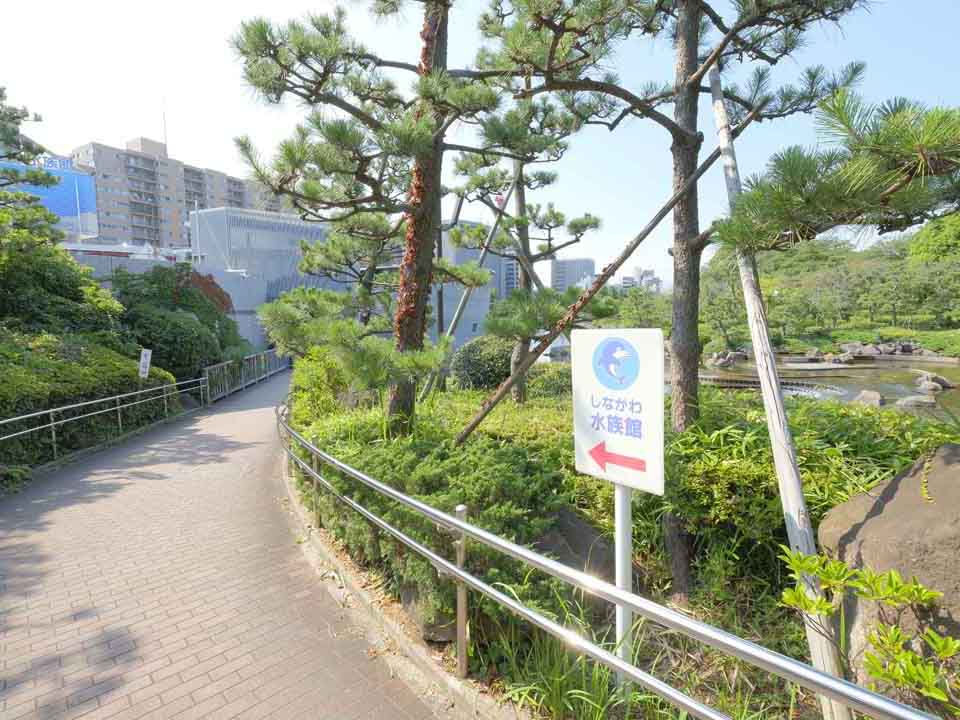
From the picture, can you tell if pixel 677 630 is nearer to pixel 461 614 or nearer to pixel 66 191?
pixel 461 614

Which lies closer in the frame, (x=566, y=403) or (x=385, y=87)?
(x=385, y=87)

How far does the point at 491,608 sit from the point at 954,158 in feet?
7.80

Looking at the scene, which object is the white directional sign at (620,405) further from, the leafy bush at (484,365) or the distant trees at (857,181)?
the leafy bush at (484,365)

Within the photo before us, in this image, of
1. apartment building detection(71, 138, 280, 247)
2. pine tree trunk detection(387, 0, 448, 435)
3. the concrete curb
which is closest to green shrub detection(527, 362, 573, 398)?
pine tree trunk detection(387, 0, 448, 435)

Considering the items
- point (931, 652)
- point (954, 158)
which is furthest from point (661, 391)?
point (931, 652)

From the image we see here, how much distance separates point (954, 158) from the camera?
1.62 metres

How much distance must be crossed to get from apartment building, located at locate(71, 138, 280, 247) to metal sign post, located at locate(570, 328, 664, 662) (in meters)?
55.9

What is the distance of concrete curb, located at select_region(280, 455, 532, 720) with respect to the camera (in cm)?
211

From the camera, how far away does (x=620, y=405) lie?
207 centimetres

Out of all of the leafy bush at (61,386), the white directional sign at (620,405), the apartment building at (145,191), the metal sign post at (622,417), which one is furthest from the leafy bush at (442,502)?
the apartment building at (145,191)

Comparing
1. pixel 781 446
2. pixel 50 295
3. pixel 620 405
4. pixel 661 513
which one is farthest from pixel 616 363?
pixel 50 295

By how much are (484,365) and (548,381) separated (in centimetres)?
124

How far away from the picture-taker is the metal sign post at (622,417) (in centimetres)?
195

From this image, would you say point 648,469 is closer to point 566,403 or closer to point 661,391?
point 661,391
